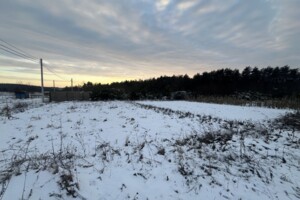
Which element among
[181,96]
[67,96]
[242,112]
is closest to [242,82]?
[181,96]

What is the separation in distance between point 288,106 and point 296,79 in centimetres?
4458

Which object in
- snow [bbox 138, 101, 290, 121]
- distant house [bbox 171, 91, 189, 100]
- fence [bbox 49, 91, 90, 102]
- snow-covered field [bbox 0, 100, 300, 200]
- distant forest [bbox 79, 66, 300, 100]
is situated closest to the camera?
snow-covered field [bbox 0, 100, 300, 200]

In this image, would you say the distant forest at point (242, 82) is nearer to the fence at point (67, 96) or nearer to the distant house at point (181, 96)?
the fence at point (67, 96)

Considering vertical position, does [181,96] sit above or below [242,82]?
below

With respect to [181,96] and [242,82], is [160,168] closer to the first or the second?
[181,96]

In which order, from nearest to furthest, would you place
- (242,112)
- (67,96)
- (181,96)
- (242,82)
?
(242,112), (181,96), (67,96), (242,82)

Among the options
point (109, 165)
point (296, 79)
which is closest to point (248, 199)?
point (109, 165)

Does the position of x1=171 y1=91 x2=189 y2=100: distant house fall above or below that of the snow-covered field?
above

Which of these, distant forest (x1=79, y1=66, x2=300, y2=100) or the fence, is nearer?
the fence

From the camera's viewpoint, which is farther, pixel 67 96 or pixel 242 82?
pixel 242 82

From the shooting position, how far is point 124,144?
581 centimetres

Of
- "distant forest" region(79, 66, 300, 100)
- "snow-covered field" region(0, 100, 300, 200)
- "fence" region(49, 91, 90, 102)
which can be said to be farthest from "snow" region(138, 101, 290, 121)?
"distant forest" region(79, 66, 300, 100)

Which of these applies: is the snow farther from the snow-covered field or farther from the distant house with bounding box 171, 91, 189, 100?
the distant house with bounding box 171, 91, 189, 100

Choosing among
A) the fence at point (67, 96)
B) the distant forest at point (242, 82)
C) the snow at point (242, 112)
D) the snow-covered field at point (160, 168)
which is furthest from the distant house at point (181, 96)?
the snow-covered field at point (160, 168)
